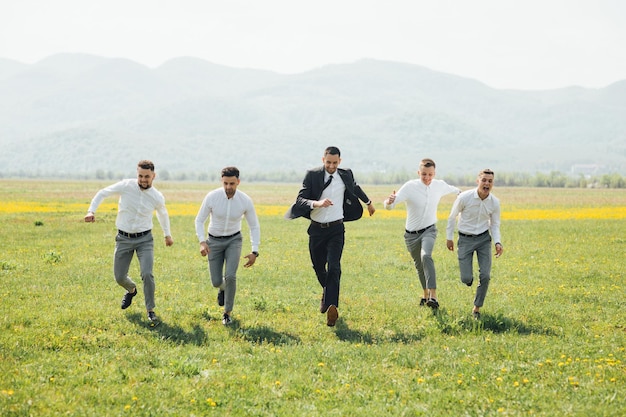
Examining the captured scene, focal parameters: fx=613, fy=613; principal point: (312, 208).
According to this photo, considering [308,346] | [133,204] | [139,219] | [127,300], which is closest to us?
[308,346]

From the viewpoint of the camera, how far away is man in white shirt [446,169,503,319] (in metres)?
11.0

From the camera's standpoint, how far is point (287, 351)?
8.92m

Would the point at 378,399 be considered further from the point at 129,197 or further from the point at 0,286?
the point at 0,286

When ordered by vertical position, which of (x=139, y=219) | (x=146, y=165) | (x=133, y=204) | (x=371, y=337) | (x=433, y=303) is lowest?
(x=371, y=337)

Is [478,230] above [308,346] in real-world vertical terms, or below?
above

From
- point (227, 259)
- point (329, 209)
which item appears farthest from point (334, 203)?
point (227, 259)

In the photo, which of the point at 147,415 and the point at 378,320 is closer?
the point at 147,415

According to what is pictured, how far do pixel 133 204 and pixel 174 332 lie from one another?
235 cm

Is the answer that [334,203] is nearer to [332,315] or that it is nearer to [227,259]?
[332,315]

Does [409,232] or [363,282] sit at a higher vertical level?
[409,232]

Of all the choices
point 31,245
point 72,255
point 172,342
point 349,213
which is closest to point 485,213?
point 349,213

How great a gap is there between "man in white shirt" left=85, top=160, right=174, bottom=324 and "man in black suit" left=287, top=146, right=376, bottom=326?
247 cm

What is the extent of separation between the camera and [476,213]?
1113 centimetres

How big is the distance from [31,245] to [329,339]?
15.8 metres
